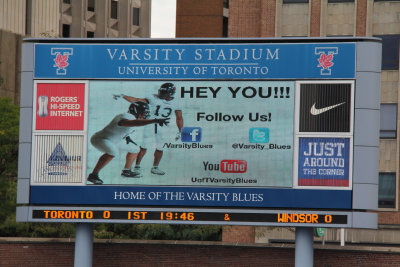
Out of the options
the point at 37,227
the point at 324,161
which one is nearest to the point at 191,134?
the point at 324,161

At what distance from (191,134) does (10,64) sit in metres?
43.1

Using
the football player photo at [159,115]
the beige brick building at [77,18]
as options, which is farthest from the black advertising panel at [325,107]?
the beige brick building at [77,18]

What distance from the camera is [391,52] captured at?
160 ft

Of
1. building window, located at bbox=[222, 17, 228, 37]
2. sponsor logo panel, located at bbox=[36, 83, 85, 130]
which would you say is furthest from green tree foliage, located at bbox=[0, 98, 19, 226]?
building window, located at bbox=[222, 17, 228, 37]

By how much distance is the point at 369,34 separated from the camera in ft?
160

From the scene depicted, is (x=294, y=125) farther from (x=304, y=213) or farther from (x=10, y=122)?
(x=10, y=122)

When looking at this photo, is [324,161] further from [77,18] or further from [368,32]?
[77,18]

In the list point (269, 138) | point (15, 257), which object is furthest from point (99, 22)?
point (269, 138)

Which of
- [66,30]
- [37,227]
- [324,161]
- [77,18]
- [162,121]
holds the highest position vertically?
[77,18]

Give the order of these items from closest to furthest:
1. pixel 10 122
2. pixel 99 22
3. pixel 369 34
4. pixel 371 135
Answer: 1. pixel 371 135
2. pixel 10 122
3. pixel 369 34
4. pixel 99 22

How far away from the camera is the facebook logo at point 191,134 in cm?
2617

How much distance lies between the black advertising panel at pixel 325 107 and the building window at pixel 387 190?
2372cm

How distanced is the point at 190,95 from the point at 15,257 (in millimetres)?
10289

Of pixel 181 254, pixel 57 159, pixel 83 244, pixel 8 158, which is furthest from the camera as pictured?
pixel 8 158
